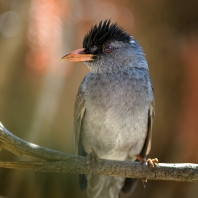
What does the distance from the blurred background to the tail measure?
0.37 metres

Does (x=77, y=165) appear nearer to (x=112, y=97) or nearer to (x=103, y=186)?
(x=112, y=97)

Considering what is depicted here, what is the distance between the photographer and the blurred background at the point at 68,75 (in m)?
3.50

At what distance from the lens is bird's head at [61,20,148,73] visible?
3.18 m

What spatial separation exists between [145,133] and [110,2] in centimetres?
146

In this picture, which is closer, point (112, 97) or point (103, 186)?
point (112, 97)

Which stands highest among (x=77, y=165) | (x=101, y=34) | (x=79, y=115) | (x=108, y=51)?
(x=101, y=34)

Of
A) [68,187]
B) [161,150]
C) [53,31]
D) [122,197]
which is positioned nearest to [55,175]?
[68,187]

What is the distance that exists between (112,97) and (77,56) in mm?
459

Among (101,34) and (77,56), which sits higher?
(101,34)

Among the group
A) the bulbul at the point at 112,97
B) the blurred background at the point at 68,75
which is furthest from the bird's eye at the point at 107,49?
the blurred background at the point at 68,75

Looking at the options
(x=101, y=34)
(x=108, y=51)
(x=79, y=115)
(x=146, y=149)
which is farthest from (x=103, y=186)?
(x=101, y=34)

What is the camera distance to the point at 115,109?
3.02 metres

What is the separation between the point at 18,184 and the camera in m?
3.55

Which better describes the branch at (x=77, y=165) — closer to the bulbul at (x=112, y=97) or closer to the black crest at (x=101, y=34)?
the bulbul at (x=112, y=97)
